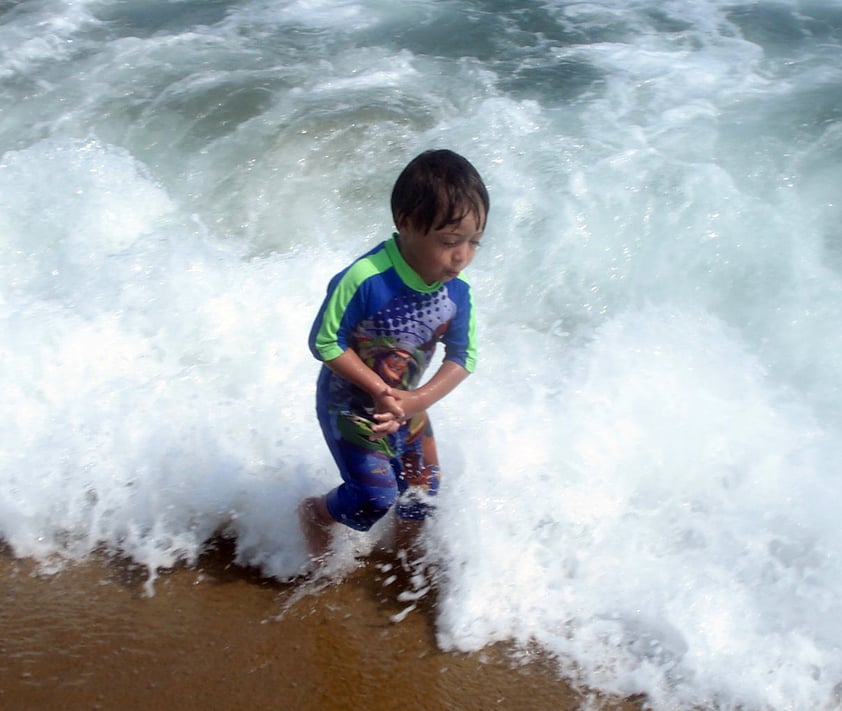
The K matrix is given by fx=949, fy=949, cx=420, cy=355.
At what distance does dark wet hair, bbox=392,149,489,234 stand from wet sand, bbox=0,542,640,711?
1.30 meters

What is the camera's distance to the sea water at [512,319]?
3.16m

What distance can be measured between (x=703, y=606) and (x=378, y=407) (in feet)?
4.20

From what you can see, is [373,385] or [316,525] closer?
[373,385]

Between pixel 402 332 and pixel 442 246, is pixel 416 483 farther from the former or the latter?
pixel 442 246

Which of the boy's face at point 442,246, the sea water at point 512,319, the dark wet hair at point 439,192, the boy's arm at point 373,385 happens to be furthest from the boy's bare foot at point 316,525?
the dark wet hair at point 439,192

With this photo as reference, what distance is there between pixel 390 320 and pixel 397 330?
0.04 m

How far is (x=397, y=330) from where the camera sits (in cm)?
267

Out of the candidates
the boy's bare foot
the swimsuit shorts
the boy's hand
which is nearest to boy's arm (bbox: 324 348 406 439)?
the boy's hand

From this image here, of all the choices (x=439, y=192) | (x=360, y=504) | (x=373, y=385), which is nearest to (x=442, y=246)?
(x=439, y=192)

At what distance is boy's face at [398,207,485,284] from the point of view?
2463 mm

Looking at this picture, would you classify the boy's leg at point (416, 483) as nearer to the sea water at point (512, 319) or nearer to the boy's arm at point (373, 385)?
the sea water at point (512, 319)

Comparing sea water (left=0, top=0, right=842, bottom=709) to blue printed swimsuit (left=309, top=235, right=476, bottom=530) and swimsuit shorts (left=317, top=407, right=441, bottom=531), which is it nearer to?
swimsuit shorts (left=317, top=407, right=441, bottom=531)

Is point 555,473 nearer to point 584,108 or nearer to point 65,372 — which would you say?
point 65,372

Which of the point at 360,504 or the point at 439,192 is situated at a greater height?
the point at 439,192
